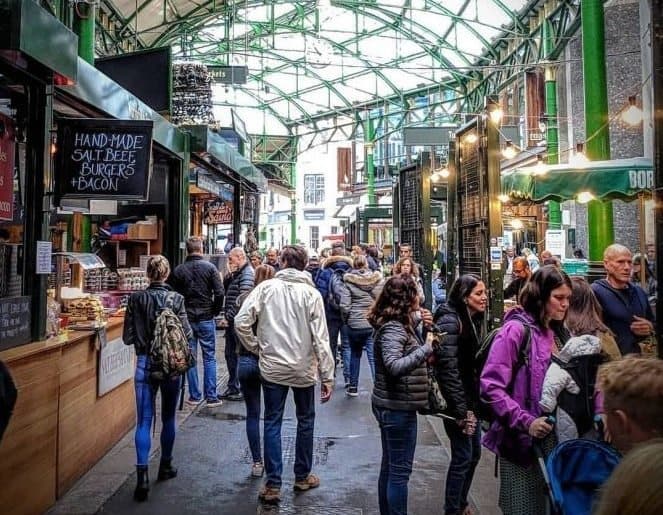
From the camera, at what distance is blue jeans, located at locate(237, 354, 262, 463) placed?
5.18m

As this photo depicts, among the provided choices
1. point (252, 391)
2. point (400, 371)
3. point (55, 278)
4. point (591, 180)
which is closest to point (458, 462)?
point (400, 371)

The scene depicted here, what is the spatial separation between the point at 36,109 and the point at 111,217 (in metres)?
6.94

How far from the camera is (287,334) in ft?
16.3

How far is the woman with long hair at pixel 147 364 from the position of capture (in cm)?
514

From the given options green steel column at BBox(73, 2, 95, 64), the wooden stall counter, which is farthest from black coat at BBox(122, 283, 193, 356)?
green steel column at BBox(73, 2, 95, 64)

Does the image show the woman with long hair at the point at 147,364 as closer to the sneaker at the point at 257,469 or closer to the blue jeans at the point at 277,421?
the sneaker at the point at 257,469

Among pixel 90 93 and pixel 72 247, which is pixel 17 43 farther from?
pixel 72 247

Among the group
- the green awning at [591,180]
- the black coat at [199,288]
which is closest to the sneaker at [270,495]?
the black coat at [199,288]

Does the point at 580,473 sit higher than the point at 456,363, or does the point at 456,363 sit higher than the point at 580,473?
the point at 456,363

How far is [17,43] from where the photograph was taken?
4.43 metres

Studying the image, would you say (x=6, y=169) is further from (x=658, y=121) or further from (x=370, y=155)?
(x=370, y=155)

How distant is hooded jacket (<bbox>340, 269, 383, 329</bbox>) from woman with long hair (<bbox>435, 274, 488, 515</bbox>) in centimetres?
386

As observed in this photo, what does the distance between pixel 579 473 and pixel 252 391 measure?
336 centimetres

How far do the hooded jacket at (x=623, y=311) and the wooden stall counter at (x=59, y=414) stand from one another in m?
4.32
